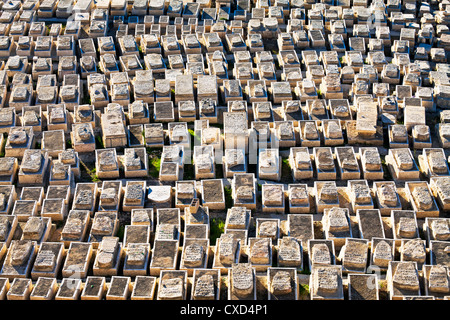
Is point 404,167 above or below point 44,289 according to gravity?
above

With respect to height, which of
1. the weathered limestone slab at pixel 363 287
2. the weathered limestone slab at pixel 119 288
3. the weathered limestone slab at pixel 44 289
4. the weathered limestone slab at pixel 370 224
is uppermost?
the weathered limestone slab at pixel 363 287

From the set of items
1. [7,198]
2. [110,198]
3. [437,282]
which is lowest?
[7,198]

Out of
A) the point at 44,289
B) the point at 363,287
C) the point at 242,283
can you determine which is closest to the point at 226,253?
the point at 242,283

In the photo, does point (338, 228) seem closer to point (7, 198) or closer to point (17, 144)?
point (7, 198)

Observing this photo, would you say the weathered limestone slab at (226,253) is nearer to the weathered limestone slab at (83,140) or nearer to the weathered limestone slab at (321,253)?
the weathered limestone slab at (321,253)

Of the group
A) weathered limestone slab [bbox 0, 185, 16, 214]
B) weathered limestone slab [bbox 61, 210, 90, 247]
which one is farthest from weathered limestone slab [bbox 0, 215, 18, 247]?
weathered limestone slab [bbox 61, 210, 90, 247]

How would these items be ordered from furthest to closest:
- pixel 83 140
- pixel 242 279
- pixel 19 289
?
pixel 83 140
pixel 242 279
pixel 19 289

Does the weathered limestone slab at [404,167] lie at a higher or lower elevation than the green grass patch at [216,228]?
higher

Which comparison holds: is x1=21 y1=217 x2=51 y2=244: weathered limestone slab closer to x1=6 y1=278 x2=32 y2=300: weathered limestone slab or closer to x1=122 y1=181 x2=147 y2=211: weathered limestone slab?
x1=6 y1=278 x2=32 y2=300: weathered limestone slab

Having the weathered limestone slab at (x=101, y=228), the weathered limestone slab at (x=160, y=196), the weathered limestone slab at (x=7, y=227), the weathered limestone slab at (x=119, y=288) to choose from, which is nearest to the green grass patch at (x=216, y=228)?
the weathered limestone slab at (x=160, y=196)

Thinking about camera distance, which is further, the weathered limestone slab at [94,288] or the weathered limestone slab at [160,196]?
the weathered limestone slab at [160,196]

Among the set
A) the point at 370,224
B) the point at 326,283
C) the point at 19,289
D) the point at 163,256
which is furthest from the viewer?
the point at 370,224
